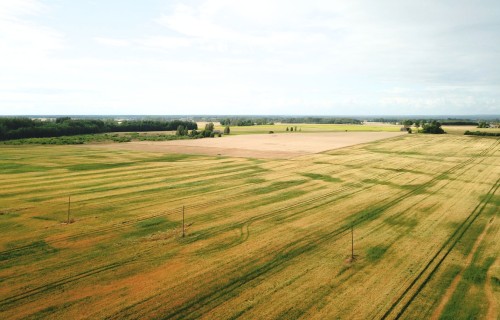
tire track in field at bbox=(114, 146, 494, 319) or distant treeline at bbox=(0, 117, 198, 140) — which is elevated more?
distant treeline at bbox=(0, 117, 198, 140)

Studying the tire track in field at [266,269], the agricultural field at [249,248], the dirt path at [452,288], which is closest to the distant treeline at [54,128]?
the agricultural field at [249,248]

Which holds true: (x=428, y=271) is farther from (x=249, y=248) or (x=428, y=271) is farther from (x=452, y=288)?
(x=249, y=248)

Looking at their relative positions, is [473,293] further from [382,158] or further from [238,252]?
[382,158]

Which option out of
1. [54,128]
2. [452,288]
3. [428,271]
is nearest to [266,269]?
[428,271]

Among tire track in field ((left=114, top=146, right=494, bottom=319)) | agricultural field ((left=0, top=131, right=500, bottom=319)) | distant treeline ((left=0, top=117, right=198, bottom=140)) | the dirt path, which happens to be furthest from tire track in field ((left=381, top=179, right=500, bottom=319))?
distant treeline ((left=0, top=117, right=198, bottom=140))

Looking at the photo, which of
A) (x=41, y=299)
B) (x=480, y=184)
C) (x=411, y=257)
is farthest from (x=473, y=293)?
(x=480, y=184)

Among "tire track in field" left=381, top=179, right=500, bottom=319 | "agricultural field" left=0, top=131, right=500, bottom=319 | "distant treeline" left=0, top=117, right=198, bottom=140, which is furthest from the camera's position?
"distant treeline" left=0, top=117, right=198, bottom=140

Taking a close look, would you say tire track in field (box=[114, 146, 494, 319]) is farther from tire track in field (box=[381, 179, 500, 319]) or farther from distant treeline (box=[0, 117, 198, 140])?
distant treeline (box=[0, 117, 198, 140])
